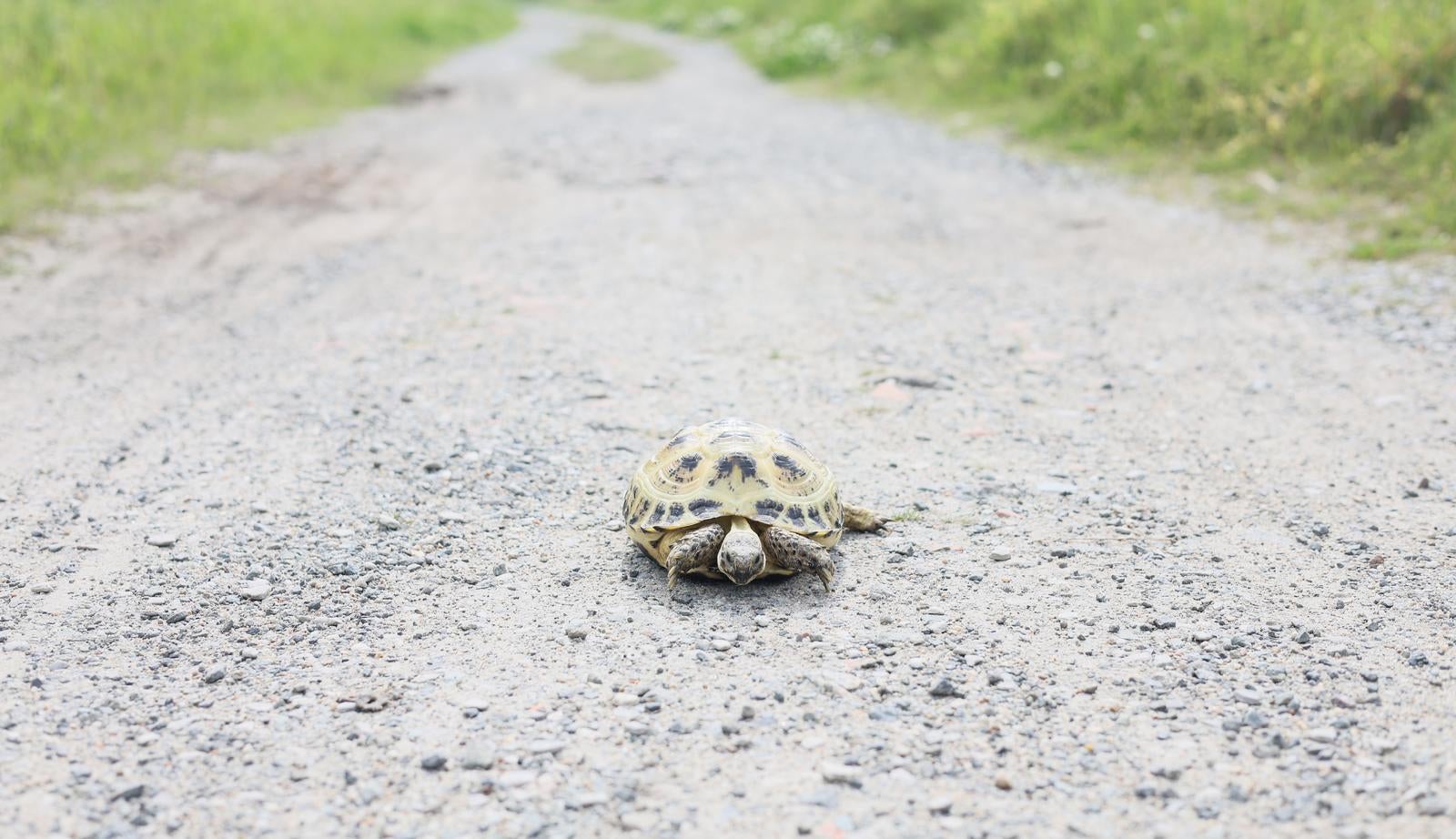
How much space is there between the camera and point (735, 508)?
3943 millimetres

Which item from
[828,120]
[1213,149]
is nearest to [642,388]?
[1213,149]

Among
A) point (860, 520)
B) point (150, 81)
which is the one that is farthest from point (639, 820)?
point (150, 81)

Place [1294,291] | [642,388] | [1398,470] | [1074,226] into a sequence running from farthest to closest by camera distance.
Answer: [1074,226], [1294,291], [642,388], [1398,470]

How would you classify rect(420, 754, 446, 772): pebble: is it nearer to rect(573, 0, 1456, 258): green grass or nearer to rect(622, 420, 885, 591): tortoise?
rect(622, 420, 885, 591): tortoise

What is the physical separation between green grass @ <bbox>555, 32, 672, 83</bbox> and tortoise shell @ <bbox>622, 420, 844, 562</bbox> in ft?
46.2

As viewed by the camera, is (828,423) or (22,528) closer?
(22,528)

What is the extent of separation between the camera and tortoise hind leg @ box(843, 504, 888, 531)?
14.3 feet

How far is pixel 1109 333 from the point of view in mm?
6746

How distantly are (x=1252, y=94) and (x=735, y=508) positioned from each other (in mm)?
8239

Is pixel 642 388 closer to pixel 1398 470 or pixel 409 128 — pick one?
pixel 1398 470

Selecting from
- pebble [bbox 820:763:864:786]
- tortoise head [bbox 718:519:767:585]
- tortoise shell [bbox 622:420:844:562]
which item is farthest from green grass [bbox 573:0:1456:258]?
pebble [bbox 820:763:864:786]

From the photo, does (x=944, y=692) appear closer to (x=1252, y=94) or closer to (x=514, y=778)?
(x=514, y=778)

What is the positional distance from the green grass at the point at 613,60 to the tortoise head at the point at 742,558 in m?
14.5

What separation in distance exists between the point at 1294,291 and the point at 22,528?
6.72 meters
